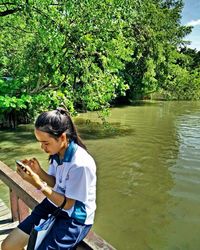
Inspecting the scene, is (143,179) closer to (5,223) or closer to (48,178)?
(5,223)

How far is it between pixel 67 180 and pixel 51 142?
250mm

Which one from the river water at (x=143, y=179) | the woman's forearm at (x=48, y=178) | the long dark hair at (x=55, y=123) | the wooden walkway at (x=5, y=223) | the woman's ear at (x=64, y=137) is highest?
the long dark hair at (x=55, y=123)

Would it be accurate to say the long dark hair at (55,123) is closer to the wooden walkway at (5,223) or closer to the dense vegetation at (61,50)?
the wooden walkway at (5,223)

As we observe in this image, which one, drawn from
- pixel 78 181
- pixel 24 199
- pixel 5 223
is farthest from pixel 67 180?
pixel 5 223

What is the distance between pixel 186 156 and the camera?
32.4 feet

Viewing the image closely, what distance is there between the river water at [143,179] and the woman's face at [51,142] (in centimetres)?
368

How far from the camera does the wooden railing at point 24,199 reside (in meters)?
1.72

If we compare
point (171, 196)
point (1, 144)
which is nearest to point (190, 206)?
point (171, 196)

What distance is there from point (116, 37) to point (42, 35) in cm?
295

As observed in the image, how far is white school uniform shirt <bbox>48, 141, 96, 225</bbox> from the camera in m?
1.71

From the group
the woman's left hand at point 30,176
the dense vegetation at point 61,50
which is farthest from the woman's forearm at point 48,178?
the dense vegetation at point 61,50

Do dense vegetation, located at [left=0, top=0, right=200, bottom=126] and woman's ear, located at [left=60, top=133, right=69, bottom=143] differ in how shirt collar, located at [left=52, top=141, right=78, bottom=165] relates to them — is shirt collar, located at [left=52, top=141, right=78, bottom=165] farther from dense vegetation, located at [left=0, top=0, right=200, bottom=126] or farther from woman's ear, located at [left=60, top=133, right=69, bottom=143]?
dense vegetation, located at [left=0, top=0, right=200, bottom=126]

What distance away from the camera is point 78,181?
5.61 ft

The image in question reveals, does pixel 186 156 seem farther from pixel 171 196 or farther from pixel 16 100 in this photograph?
pixel 16 100
